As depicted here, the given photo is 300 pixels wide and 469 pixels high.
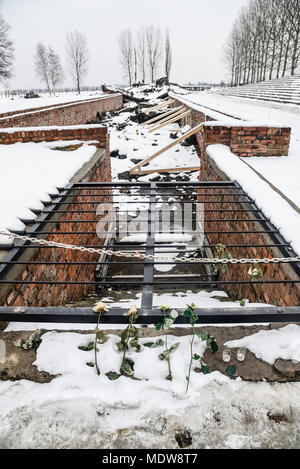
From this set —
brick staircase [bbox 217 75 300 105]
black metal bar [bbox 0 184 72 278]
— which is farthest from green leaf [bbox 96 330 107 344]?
brick staircase [bbox 217 75 300 105]

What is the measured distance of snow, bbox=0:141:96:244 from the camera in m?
3.00

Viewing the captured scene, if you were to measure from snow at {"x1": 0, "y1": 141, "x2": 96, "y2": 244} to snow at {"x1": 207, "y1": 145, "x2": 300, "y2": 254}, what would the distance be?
230 centimetres

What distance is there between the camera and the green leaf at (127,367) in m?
1.52

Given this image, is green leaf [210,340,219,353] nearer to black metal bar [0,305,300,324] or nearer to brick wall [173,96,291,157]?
black metal bar [0,305,300,324]

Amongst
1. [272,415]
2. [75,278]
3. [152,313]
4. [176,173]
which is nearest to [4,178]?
[75,278]

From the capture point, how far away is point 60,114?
45.2 ft

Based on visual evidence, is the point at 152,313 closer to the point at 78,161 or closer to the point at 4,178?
the point at 4,178

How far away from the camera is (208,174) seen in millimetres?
5695

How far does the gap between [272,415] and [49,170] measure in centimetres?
426

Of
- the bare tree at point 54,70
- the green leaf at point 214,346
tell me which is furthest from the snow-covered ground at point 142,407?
the bare tree at point 54,70

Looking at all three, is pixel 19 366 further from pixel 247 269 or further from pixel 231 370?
pixel 247 269

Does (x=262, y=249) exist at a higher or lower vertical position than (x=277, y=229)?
lower

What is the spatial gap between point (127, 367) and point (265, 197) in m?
2.38

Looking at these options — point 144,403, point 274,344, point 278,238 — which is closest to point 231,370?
point 274,344
